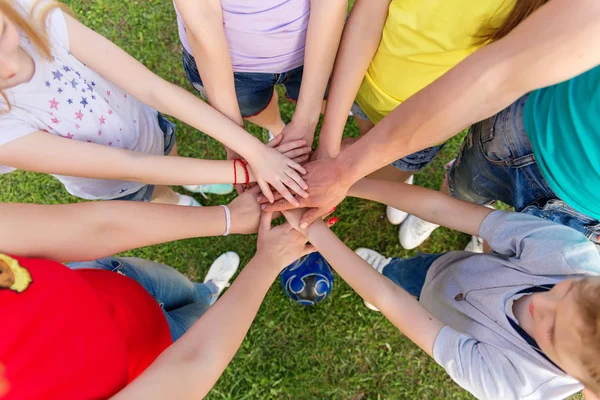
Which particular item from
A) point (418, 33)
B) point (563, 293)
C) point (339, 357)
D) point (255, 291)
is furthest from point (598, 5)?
point (339, 357)

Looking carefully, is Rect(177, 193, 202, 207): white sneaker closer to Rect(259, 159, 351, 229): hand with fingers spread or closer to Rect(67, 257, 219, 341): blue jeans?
Rect(67, 257, 219, 341): blue jeans

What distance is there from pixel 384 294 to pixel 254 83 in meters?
1.03

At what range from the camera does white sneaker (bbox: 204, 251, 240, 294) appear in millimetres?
2257

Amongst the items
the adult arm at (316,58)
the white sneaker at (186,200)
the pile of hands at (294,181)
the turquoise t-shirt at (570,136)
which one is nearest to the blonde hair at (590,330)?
the turquoise t-shirt at (570,136)

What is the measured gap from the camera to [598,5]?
0.74 m

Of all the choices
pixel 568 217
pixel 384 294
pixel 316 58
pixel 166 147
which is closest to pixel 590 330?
pixel 568 217

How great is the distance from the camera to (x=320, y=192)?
155cm

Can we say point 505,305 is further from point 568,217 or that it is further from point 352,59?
point 352,59

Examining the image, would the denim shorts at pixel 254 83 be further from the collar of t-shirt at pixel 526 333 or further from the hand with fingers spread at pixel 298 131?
the collar of t-shirt at pixel 526 333

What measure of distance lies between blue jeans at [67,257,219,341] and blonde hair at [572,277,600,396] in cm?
125

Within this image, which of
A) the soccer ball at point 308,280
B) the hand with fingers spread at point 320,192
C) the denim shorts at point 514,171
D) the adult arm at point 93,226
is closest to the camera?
the adult arm at point 93,226

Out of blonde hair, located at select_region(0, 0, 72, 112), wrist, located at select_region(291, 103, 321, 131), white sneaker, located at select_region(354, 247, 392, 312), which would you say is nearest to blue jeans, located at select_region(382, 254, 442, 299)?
white sneaker, located at select_region(354, 247, 392, 312)

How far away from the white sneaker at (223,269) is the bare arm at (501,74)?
54.3 inches

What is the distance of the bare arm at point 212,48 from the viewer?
125 cm
